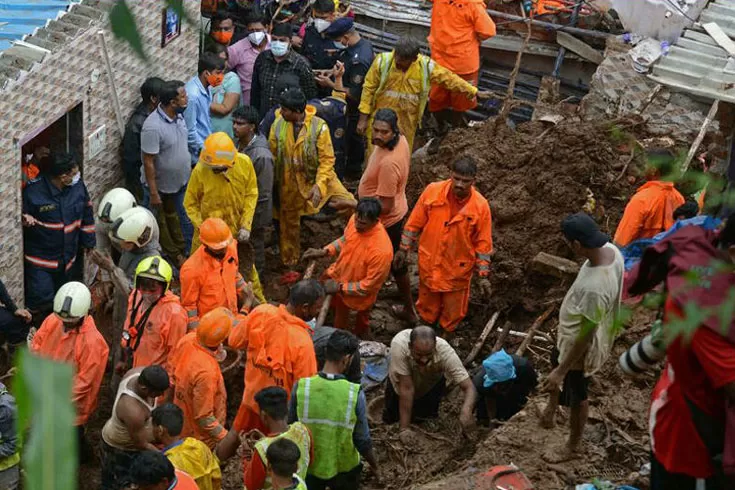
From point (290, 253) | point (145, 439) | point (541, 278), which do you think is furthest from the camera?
point (290, 253)

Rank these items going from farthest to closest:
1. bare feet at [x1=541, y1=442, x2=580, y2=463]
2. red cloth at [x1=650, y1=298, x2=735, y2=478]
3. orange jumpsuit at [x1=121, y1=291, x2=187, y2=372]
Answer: orange jumpsuit at [x1=121, y1=291, x2=187, y2=372], bare feet at [x1=541, y1=442, x2=580, y2=463], red cloth at [x1=650, y1=298, x2=735, y2=478]

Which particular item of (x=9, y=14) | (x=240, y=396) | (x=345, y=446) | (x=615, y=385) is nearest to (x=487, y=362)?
(x=615, y=385)

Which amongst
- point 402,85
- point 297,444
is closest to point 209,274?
point 297,444

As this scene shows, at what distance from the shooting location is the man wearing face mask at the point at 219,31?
11227 mm

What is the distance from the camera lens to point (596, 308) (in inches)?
223

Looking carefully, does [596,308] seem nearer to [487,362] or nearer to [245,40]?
[487,362]

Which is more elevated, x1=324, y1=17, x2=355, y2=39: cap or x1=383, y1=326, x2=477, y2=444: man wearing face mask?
x1=324, y1=17, x2=355, y2=39: cap

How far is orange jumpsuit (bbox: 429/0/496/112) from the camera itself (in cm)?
1137

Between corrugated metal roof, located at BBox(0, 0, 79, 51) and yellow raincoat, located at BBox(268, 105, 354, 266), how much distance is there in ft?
7.12

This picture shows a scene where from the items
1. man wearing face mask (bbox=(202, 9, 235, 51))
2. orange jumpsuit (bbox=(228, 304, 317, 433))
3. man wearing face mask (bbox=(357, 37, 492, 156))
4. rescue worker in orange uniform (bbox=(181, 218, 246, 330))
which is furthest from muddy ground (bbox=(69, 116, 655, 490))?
man wearing face mask (bbox=(202, 9, 235, 51))

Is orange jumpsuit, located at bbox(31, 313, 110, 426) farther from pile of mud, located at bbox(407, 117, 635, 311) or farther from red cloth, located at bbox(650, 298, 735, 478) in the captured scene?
red cloth, located at bbox(650, 298, 735, 478)

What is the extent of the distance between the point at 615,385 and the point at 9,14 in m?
5.96

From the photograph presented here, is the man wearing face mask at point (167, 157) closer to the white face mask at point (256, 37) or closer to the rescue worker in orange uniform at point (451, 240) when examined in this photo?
the white face mask at point (256, 37)

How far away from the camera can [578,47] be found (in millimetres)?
12539
